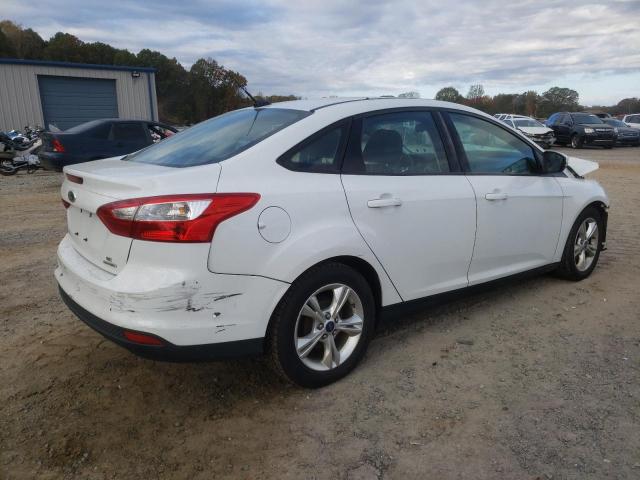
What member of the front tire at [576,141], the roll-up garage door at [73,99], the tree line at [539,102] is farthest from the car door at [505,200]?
the tree line at [539,102]

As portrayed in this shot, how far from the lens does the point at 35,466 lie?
2.35 metres

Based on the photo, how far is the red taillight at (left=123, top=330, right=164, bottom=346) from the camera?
2.44 meters

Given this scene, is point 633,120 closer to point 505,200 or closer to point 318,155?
point 505,200

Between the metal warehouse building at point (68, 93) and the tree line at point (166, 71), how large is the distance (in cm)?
1947

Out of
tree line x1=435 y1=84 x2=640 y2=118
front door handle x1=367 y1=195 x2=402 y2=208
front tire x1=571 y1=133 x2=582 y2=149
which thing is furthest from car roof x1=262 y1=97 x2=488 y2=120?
tree line x1=435 y1=84 x2=640 y2=118

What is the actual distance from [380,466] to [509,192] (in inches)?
90.3

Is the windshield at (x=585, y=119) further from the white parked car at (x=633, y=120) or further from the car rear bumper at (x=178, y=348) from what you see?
the car rear bumper at (x=178, y=348)

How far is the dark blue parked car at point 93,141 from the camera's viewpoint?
10.8 m

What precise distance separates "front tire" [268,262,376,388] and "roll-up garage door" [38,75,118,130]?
20.6m

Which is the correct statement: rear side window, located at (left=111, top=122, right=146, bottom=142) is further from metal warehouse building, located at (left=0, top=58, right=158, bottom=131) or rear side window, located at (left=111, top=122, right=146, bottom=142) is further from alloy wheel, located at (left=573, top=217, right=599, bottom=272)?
metal warehouse building, located at (left=0, top=58, right=158, bottom=131)

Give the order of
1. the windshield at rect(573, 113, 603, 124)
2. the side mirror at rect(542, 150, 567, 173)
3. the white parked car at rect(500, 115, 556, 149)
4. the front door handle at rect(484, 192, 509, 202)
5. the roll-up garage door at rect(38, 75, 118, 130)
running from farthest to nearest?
the windshield at rect(573, 113, 603, 124)
the white parked car at rect(500, 115, 556, 149)
the roll-up garage door at rect(38, 75, 118, 130)
the side mirror at rect(542, 150, 567, 173)
the front door handle at rect(484, 192, 509, 202)

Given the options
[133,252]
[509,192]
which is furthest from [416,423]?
[509,192]

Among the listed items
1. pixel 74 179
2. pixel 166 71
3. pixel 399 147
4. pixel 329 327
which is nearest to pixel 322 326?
pixel 329 327

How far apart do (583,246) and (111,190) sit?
4.07 metres
